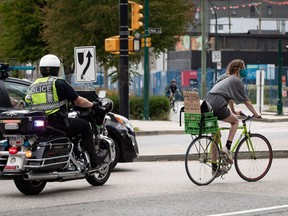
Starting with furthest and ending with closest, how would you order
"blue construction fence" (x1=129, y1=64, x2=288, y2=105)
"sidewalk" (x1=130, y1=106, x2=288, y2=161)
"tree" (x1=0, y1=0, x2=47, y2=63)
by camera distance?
"blue construction fence" (x1=129, y1=64, x2=288, y2=105) → "tree" (x1=0, y1=0, x2=47, y2=63) → "sidewalk" (x1=130, y1=106, x2=288, y2=161)

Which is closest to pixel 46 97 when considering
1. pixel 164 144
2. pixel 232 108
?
pixel 232 108

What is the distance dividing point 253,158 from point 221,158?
66 cm

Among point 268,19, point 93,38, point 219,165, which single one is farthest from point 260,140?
point 268,19

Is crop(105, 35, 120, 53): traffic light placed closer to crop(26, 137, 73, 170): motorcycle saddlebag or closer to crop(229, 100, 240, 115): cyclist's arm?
crop(229, 100, 240, 115): cyclist's arm

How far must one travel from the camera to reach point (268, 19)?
95.2 meters

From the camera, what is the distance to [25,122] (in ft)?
34.4

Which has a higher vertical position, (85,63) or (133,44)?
(133,44)

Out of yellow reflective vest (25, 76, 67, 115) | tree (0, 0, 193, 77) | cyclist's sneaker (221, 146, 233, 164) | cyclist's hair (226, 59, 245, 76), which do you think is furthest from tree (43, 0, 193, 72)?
yellow reflective vest (25, 76, 67, 115)

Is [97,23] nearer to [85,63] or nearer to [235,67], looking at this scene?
[85,63]

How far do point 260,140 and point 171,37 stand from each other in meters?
26.7

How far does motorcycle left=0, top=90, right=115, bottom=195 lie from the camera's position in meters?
10.5

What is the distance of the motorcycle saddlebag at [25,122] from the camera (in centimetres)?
1048

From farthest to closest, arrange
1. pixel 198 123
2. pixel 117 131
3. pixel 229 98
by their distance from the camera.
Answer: pixel 117 131, pixel 229 98, pixel 198 123

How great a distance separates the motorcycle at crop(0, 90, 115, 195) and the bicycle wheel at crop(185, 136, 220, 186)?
1431 mm
